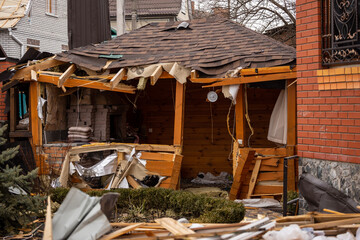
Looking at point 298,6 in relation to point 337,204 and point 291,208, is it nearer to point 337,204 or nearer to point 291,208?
point 337,204

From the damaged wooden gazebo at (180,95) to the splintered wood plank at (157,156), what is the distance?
26 mm

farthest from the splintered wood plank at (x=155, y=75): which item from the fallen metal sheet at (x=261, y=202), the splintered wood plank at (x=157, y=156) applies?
the fallen metal sheet at (x=261, y=202)

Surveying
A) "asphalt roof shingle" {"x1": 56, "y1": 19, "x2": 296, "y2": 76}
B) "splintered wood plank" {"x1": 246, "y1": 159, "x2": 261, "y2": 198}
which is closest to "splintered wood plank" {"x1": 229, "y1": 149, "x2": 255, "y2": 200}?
"splintered wood plank" {"x1": 246, "y1": 159, "x2": 261, "y2": 198}

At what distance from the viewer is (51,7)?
25750 mm

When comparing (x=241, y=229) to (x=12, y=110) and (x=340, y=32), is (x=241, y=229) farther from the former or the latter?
(x=12, y=110)

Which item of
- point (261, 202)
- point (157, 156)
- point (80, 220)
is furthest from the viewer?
point (157, 156)

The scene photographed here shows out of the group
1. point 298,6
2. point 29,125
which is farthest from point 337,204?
point 29,125

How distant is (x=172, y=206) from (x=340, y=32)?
489 cm

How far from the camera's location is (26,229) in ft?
27.3

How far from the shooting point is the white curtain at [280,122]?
11172mm

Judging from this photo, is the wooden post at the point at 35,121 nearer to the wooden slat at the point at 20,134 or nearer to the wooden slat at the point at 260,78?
the wooden slat at the point at 20,134

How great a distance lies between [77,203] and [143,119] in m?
11.0

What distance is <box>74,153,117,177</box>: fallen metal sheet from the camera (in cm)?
1185

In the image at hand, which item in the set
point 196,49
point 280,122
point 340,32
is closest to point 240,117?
point 280,122
